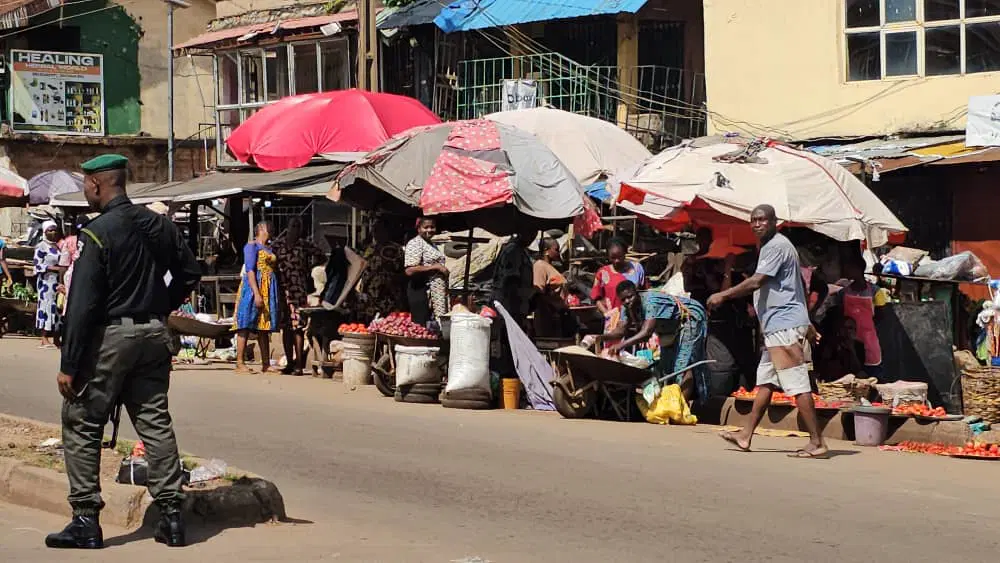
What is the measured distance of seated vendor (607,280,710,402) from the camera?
13.2m

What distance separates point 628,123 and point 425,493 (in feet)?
51.5

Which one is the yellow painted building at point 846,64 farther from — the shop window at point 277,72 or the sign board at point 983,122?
the shop window at point 277,72

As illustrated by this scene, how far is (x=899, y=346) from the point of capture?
46.4ft

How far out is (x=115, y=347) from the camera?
7023 mm

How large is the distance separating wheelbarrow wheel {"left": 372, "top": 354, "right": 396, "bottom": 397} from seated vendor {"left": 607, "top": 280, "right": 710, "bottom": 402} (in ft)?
9.20

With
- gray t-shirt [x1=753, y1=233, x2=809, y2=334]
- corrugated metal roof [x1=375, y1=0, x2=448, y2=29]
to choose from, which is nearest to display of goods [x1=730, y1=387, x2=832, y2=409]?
gray t-shirt [x1=753, y1=233, x2=809, y2=334]

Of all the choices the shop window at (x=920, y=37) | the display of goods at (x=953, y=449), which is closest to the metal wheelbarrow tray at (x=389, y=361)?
the display of goods at (x=953, y=449)

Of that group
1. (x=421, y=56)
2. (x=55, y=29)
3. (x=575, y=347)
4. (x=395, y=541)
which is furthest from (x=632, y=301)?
(x=55, y=29)

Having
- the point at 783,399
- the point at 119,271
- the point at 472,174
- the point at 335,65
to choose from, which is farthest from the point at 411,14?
the point at 119,271

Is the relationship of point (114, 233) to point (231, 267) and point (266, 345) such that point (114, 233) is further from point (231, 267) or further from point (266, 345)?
point (231, 267)

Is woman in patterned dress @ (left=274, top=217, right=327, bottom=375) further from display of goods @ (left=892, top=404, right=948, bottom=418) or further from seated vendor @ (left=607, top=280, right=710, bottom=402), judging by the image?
display of goods @ (left=892, top=404, right=948, bottom=418)

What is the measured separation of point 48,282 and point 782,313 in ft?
46.2

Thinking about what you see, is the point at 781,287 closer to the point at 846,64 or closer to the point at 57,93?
the point at 846,64

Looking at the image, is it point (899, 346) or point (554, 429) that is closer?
point (554, 429)
